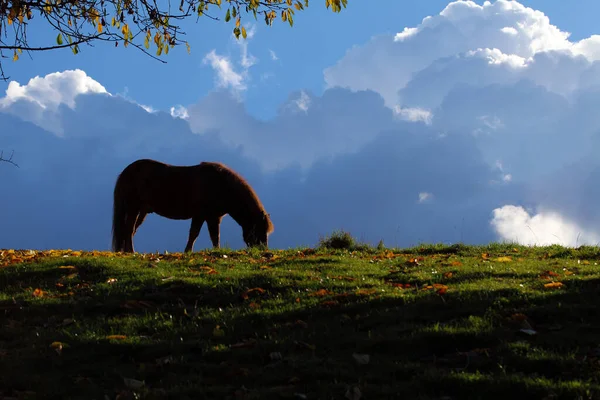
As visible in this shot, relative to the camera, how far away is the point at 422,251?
52.2 feet

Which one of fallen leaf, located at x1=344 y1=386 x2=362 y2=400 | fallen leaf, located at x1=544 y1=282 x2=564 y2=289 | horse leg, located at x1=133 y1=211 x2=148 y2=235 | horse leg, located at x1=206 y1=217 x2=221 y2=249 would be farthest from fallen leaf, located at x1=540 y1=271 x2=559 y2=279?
horse leg, located at x1=133 y1=211 x2=148 y2=235

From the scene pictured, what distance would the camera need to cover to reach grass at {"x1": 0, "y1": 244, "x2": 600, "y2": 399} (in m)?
5.97

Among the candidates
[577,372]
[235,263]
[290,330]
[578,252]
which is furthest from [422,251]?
[577,372]

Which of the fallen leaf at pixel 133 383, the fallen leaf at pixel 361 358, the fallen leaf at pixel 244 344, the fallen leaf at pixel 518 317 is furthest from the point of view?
the fallen leaf at pixel 518 317

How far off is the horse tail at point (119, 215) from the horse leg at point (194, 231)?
266 cm

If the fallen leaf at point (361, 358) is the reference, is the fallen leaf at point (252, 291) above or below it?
above

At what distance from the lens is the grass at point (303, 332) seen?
235 inches

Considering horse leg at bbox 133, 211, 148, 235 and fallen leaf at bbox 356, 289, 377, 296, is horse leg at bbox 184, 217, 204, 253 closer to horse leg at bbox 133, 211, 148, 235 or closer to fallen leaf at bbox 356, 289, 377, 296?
horse leg at bbox 133, 211, 148, 235

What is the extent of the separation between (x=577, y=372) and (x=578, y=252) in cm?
944

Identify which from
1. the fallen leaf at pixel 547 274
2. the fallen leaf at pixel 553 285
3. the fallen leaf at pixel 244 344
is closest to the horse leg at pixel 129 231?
the fallen leaf at pixel 547 274

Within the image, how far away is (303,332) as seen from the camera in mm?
7383

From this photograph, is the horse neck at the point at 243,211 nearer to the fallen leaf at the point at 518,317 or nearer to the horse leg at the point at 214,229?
the horse leg at the point at 214,229

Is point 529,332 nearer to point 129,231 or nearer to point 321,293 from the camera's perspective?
point 321,293

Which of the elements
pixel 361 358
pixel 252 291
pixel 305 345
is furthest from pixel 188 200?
pixel 361 358
